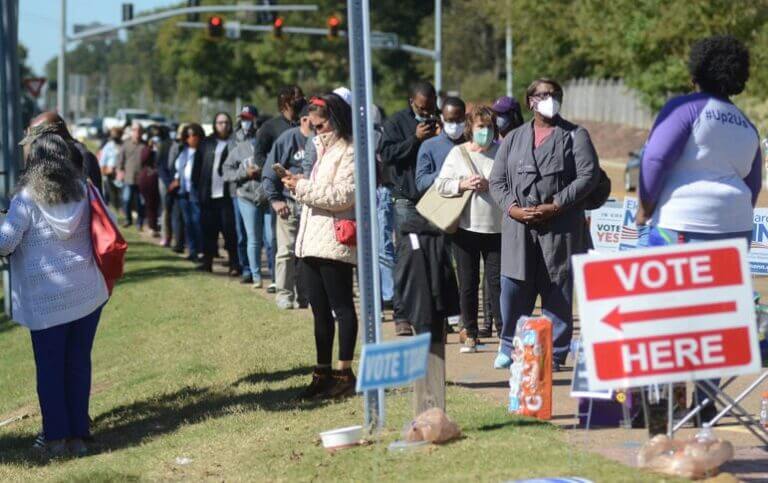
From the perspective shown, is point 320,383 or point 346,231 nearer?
point 346,231

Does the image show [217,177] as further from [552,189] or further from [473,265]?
[552,189]

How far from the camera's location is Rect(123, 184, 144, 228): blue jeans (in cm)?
2794

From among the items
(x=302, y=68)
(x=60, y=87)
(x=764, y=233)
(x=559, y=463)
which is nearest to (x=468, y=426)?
(x=559, y=463)

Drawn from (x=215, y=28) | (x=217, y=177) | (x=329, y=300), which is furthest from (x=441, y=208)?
(x=215, y=28)

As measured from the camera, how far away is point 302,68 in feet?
311

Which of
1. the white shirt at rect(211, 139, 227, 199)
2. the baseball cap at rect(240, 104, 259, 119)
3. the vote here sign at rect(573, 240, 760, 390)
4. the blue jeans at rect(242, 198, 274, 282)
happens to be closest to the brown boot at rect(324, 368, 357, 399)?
the vote here sign at rect(573, 240, 760, 390)

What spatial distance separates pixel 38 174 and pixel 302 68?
8612 cm

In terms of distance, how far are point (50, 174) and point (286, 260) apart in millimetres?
5777

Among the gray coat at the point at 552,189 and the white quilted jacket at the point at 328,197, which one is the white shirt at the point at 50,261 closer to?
the white quilted jacket at the point at 328,197

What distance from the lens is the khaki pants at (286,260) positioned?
14650mm

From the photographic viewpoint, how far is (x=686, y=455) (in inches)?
266

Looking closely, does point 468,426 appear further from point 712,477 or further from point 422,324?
point 712,477

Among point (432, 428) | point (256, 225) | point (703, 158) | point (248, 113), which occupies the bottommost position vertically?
point (432, 428)

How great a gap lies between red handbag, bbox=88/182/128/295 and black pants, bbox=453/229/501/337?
10.5 feet
